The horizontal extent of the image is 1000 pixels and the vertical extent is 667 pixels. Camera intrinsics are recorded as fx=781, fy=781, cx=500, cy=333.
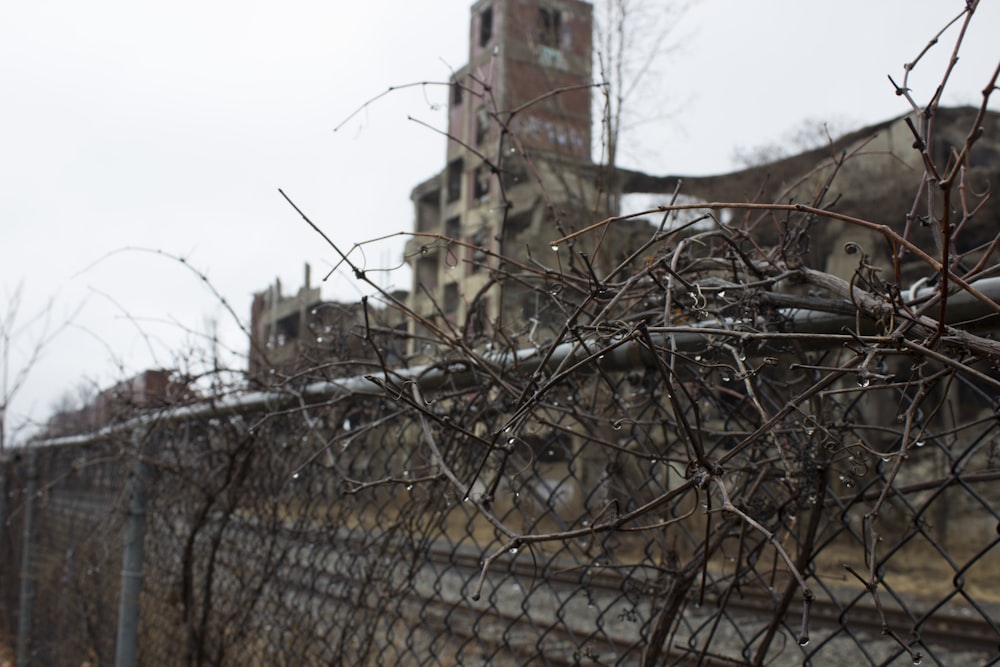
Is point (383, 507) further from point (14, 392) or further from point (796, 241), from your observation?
point (14, 392)

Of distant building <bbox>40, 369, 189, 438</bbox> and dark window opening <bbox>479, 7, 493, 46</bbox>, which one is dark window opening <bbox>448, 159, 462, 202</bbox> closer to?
dark window opening <bbox>479, 7, 493, 46</bbox>

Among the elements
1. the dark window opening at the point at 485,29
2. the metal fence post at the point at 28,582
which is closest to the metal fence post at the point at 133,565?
the metal fence post at the point at 28,582

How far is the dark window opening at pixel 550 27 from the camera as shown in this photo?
542 inches

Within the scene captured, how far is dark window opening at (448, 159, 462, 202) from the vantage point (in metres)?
28.7

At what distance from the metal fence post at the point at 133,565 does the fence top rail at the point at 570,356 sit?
33 cm

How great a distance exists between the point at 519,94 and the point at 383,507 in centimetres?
1314

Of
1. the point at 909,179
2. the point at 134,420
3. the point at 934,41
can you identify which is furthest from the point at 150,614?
the point at 909,179

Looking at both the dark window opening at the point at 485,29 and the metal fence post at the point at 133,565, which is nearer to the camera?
the metal fence post at the point at 133,565

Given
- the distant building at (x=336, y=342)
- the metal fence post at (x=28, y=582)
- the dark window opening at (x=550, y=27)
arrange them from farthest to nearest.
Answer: the dark window opening at (x=550, y=27), the metal fence post at (x=28, y=582), the distant building at (x=336, y=342)

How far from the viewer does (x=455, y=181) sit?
2905 centimetres

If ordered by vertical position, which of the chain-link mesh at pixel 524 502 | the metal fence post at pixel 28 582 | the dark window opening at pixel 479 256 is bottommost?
the metal fence post at pixel 28 582

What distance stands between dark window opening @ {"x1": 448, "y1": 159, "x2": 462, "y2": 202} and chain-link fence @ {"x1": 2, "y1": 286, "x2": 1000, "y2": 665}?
77.9 ft

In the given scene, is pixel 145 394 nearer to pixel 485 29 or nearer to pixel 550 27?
pixel 550 27

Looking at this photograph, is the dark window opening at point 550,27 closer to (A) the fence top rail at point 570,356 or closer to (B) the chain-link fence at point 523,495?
(B) the chain-link fence at point 523,495
